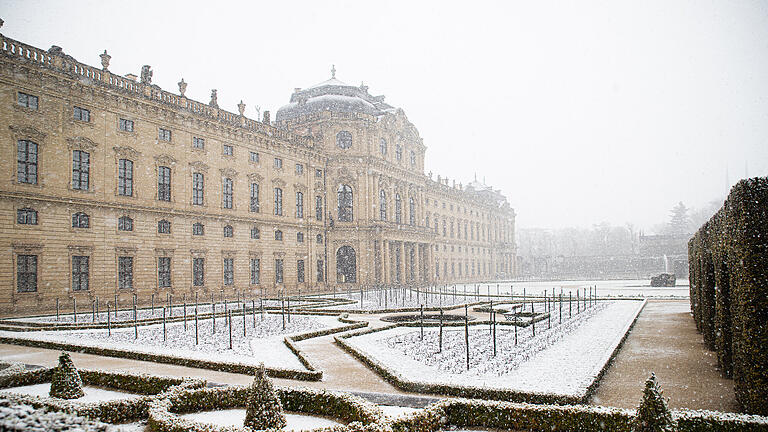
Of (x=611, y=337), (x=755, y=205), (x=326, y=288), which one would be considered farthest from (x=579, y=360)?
(x=326, y=288)

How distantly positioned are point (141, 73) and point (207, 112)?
5.03 metres

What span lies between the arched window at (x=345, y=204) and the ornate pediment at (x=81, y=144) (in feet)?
81.0

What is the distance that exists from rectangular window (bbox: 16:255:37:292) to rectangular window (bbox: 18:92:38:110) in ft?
25.9

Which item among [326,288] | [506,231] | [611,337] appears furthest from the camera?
[506,231]

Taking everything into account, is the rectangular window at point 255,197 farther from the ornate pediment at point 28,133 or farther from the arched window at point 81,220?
the ornate pediment at point 28,133

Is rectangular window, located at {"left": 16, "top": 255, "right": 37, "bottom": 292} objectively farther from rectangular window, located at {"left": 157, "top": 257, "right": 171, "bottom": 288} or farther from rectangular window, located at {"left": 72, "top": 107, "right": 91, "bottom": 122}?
rectangular window, located at {"left": 72, "top": 107, "right": 91, "bottom": 122}

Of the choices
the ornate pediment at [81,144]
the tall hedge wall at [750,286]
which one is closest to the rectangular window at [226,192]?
the ornate pediment at [81,144]

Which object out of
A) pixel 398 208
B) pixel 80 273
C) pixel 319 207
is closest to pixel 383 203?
pixel 398 208

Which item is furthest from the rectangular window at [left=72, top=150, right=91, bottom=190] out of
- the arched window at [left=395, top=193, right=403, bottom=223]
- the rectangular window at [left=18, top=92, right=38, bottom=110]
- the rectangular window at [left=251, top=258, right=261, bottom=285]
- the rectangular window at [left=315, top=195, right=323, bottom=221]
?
the arched window at [left=395, top=193, right=403, bottom=223]

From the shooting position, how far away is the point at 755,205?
26.8 ft

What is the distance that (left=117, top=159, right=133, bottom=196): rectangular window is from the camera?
31.0m

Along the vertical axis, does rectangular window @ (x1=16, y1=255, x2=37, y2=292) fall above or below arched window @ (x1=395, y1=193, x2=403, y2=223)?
below

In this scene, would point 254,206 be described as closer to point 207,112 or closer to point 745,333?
point 207,112

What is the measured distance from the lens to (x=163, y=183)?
1325 inches
